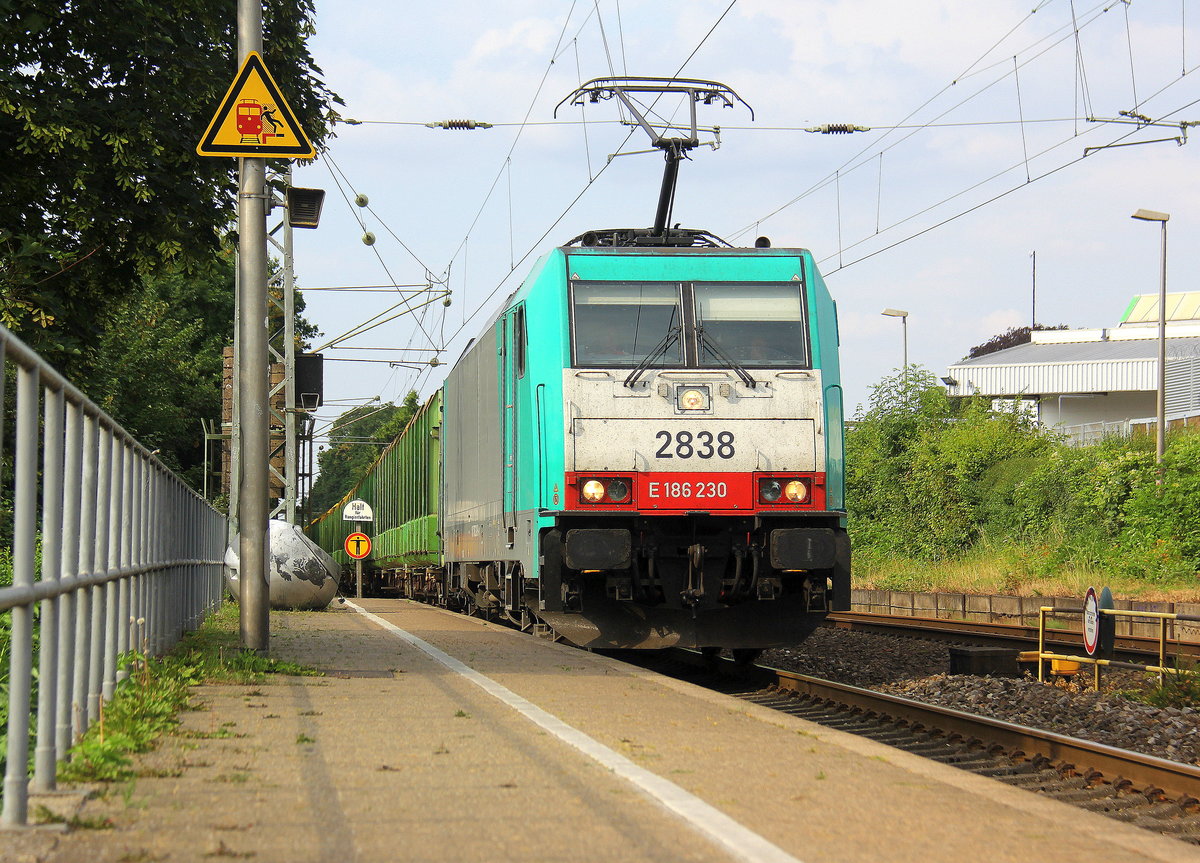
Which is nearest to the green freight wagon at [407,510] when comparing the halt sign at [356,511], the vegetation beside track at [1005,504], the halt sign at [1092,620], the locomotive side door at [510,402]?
the halt sign at [356,511]

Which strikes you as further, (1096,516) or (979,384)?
(979,384)

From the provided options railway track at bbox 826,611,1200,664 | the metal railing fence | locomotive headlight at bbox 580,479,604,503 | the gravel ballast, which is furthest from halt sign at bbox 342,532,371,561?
the metal railing fence

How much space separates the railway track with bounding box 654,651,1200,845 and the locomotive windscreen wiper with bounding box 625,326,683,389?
8.96ft

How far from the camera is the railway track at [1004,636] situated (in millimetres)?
13734

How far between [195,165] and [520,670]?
5.09 meters

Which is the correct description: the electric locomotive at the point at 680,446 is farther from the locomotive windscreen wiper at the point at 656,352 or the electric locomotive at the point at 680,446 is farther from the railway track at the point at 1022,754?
the railway track at the point at 1022,754

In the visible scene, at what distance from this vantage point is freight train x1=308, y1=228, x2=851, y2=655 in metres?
11.2

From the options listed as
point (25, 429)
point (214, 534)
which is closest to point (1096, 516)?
point (214, 534)

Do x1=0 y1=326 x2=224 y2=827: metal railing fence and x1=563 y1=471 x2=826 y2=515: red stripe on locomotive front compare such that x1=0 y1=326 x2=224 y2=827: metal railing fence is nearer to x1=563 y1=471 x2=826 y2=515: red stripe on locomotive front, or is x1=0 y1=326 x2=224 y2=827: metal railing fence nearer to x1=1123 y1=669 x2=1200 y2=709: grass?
x1=563 y1=471 x2=826 y2=515: red stripe on locomotive front

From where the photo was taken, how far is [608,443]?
36.7 ft

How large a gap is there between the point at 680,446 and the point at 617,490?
624mm

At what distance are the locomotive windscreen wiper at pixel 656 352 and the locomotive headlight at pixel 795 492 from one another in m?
1.48

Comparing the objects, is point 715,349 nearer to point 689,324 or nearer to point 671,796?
point 689,324

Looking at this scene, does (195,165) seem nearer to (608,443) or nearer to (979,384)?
(608,443)
